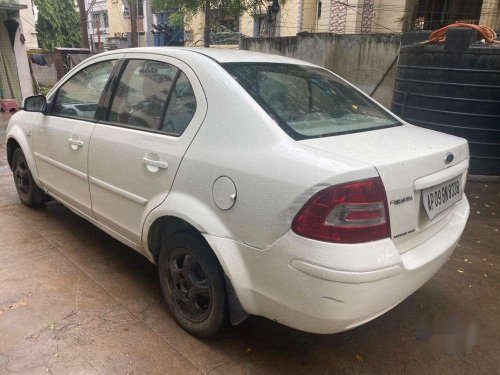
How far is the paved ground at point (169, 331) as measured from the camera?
2330 millimetres

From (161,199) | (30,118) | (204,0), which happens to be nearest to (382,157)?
(161,199)

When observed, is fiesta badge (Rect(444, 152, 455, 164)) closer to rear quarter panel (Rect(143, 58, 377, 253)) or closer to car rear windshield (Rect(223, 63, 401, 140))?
car rear windshield (Rect(223, 63, 401, 140))

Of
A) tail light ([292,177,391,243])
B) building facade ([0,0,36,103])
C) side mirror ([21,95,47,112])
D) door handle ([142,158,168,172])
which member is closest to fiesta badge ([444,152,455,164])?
tail light ([292,177,391,243])

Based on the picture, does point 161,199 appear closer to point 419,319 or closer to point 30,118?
point 419,319

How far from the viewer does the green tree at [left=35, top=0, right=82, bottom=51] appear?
29.9 metres

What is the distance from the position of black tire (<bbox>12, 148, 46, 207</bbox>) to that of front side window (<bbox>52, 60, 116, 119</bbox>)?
978 millimetres

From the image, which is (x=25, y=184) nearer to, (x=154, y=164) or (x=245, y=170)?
(x=154, y=164)

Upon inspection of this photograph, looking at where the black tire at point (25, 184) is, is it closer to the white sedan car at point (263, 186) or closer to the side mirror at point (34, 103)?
the side mirror at point (34, 103)

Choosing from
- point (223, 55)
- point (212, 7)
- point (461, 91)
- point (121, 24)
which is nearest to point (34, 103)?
point (223, 55)

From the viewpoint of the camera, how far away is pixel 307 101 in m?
2.52

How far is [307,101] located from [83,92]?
1.97 meters

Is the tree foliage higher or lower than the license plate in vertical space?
higher

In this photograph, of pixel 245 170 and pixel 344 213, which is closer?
pixel 344 213

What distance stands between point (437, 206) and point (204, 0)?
7668mm
